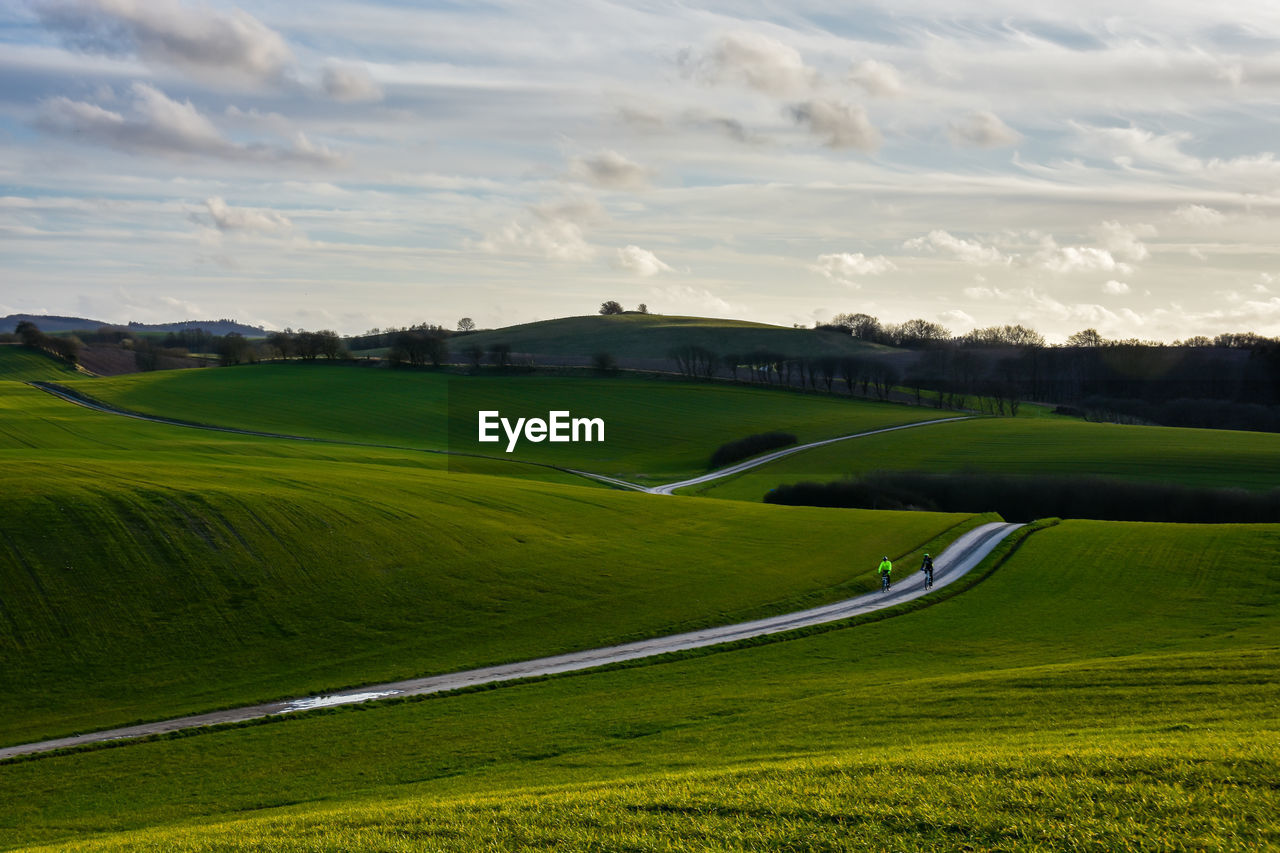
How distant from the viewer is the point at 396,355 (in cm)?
14625

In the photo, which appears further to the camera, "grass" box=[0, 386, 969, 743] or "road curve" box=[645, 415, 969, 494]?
"road curve" box=[645, 415, 969, 494]

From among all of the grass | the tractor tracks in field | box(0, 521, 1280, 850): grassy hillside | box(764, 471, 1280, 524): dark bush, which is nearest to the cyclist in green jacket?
the grass

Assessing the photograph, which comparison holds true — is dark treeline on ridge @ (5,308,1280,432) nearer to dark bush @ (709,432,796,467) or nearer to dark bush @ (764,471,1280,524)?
dark bush @ (709,432,796,467)

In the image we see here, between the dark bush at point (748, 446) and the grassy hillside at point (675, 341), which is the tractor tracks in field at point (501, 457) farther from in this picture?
the grassy hillside at point (675, 341)

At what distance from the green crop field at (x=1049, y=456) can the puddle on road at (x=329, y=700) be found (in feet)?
169

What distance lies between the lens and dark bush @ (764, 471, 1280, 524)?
237 feet

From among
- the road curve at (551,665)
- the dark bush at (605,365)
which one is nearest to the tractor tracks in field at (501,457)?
the road curve at (551,665)

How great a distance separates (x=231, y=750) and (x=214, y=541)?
17480 mm

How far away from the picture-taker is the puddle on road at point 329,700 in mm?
29000

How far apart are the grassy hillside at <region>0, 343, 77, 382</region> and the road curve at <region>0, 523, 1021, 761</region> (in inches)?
5002

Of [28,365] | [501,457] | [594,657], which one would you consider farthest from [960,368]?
[28,365]

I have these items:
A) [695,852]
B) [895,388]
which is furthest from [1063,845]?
[895,388]

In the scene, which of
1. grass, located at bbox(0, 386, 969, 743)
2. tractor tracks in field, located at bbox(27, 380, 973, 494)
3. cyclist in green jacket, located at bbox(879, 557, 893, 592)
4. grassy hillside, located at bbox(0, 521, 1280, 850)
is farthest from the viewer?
tractor tracks in field, located at bbox(27, 380, 973, 494)

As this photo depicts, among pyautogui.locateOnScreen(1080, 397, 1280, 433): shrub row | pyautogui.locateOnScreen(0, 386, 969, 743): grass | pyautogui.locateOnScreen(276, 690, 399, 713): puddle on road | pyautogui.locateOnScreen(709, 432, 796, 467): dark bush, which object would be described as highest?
pyautogui.locateOnScreen(1080, 397, 1280, 433): shrub row
